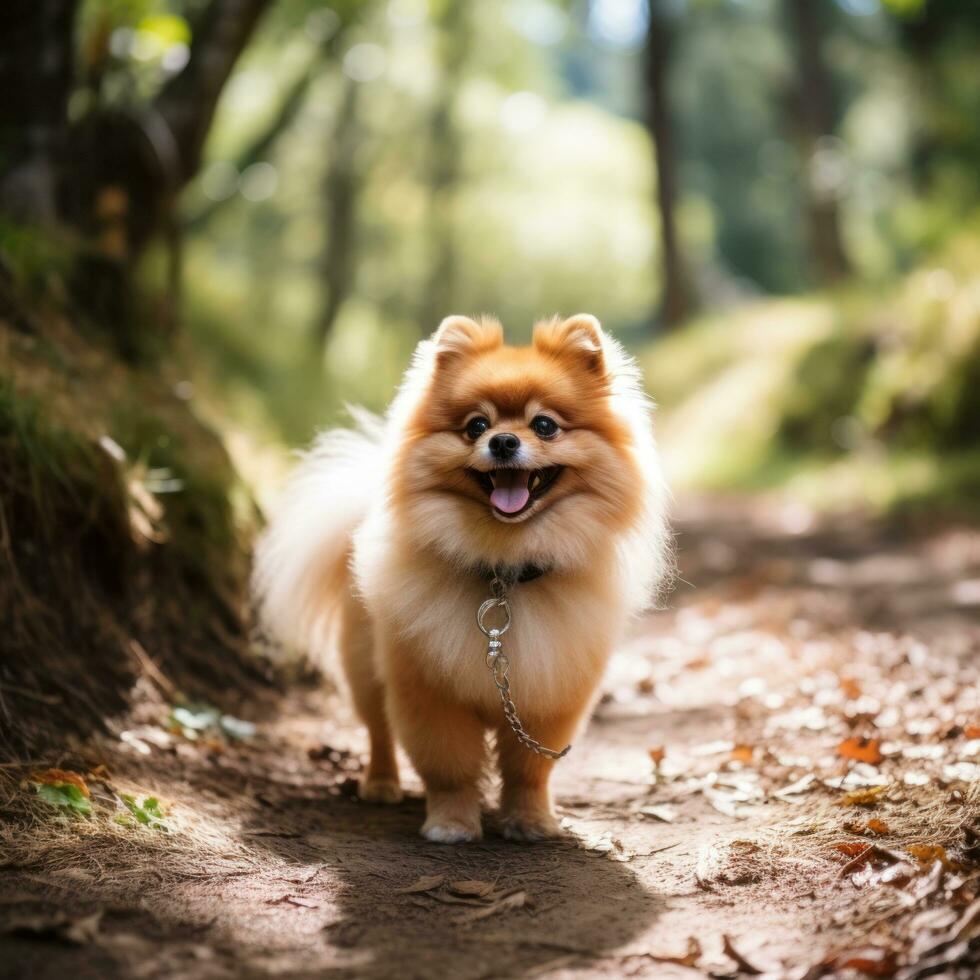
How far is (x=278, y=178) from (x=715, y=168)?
2017 centimetres

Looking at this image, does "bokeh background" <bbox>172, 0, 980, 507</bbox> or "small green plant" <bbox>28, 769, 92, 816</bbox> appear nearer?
"small green plant" <bbox>28, 769, 92, 816</bbox>

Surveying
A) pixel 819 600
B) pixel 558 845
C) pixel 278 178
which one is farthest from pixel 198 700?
pixel 278 178

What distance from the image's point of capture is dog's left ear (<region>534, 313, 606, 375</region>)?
11.4ft

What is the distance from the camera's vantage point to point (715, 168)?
34.4m

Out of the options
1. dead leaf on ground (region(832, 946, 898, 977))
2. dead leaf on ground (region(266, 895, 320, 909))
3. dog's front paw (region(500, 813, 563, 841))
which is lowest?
dog's front paw (region(500, 813, 563, 841))

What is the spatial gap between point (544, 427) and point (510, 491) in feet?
0.84

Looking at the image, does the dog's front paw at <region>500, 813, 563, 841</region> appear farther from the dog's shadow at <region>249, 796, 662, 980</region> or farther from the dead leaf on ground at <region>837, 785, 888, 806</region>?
the dead leaf on ground at <region>837, 785, 888, 806</region>

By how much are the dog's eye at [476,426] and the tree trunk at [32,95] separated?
3.30 metres

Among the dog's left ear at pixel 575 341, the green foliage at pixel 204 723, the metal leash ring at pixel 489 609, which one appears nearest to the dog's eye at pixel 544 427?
the dog's left ear at pixel 575 341

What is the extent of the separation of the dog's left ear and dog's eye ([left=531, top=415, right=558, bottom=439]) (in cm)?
30

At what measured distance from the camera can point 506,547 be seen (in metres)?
3.26

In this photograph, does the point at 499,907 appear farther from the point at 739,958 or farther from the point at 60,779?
the point at 60,779

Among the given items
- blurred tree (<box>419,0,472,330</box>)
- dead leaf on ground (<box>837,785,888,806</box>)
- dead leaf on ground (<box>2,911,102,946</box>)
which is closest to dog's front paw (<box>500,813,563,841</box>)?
dead leaf on ground (<box>837,785,888,806</box>)

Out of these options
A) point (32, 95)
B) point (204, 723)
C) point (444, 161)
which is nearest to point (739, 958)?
point (204, 723)
